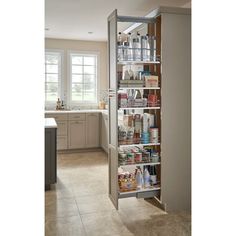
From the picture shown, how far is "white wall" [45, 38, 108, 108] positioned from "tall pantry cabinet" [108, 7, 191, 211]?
145 inches

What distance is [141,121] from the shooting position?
321 centimetres

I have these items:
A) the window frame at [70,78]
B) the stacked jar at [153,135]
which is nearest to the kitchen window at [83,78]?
the window frame at [70,78]

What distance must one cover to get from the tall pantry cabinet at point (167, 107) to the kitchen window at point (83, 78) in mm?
3703

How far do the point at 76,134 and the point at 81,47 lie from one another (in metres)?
2.23

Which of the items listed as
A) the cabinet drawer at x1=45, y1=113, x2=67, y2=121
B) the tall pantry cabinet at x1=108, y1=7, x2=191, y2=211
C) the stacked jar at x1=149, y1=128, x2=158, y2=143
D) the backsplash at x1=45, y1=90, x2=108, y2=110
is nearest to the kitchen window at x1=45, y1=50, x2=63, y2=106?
the backsplash at x1=45, y1=90, x2=108, y2=110

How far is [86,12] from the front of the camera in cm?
439

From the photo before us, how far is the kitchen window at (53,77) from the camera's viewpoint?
259 inches

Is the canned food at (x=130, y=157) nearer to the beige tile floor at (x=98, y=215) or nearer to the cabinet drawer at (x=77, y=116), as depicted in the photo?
the beige tile floor at (x=98, y=215)

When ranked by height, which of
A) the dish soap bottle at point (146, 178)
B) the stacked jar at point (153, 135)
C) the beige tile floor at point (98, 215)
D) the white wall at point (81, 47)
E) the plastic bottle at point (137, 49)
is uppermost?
the white wall at point (81, 47)

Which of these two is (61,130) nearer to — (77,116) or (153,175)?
(77,116)

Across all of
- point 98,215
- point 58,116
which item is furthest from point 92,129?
point 98,215
